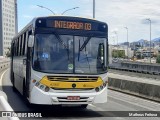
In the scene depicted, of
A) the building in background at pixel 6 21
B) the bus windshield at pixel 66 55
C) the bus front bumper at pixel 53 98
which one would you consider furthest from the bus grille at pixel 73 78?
the building in background at pixel 6 21

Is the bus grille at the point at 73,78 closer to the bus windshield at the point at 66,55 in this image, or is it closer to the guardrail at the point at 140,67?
the bus windshield at the point at 66,55

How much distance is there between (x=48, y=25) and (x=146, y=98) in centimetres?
825

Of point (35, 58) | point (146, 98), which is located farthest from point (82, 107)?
point (146, 98)

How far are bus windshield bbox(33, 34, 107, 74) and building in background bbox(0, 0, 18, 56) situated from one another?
155m

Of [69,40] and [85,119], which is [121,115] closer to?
[85,119]

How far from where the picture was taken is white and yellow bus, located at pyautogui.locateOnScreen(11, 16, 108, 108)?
1230 cm

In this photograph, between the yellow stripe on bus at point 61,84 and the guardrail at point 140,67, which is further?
the guardrail at point 140,67

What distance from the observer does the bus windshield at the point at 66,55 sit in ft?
40.9

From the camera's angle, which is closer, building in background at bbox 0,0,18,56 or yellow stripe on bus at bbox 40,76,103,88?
yellow stripe on bus at bbox 40,76,103,88

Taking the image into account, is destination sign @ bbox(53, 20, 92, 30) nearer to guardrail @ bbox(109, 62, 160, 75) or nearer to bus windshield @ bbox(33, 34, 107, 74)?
bus windshield @ bbox(33, 34, 107, 74)

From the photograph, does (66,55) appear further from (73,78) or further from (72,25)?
(72,25)

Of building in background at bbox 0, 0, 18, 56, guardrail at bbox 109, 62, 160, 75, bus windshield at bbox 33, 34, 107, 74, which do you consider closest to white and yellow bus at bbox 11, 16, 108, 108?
bus windshield at bbox 33, 34, 107, 74

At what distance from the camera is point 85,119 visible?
39.4ft

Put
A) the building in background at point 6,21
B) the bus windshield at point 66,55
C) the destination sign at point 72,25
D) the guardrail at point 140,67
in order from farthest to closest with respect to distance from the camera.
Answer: the building in background at point 6,21
the guardrail at point 140,67
the destination sign at point 72,25
the bus windshield at point 66,55
